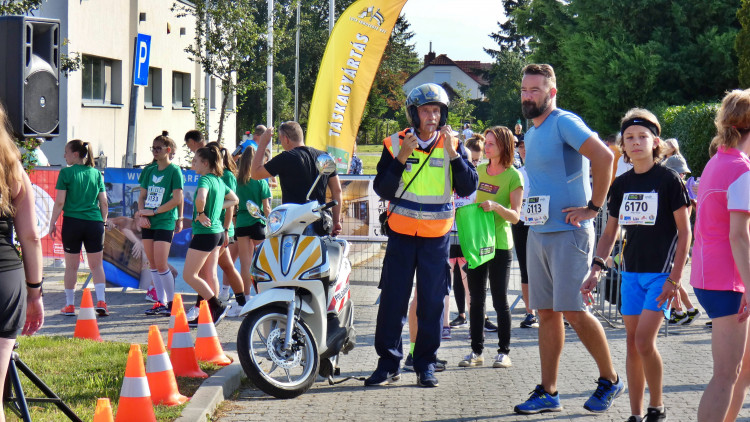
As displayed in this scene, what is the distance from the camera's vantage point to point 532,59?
45.6 meters

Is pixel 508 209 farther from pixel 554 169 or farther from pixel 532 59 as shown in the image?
pixel 532 59

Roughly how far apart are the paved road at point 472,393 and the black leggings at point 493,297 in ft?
0.75

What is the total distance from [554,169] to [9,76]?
336 cm

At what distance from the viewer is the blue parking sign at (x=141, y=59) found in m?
14.1

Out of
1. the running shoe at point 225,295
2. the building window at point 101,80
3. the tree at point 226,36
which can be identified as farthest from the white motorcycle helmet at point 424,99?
the building window at point 101,80

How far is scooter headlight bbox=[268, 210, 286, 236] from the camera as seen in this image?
262 inches

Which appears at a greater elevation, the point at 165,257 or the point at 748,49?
the point at 748,49

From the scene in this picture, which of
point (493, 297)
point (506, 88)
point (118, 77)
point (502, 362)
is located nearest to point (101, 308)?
point (493, 297)

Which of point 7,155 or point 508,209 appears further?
point 508,209

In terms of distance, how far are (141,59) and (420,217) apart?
8.80m

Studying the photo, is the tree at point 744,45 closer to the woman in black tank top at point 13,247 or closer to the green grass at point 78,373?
the green grass at point 78,373

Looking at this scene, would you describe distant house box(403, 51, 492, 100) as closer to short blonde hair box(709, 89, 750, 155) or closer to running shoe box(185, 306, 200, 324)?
running shoe box(185, 306, 200, 324)

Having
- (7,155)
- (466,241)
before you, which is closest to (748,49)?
(466,241)

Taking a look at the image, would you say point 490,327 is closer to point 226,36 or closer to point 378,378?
point 378,378
